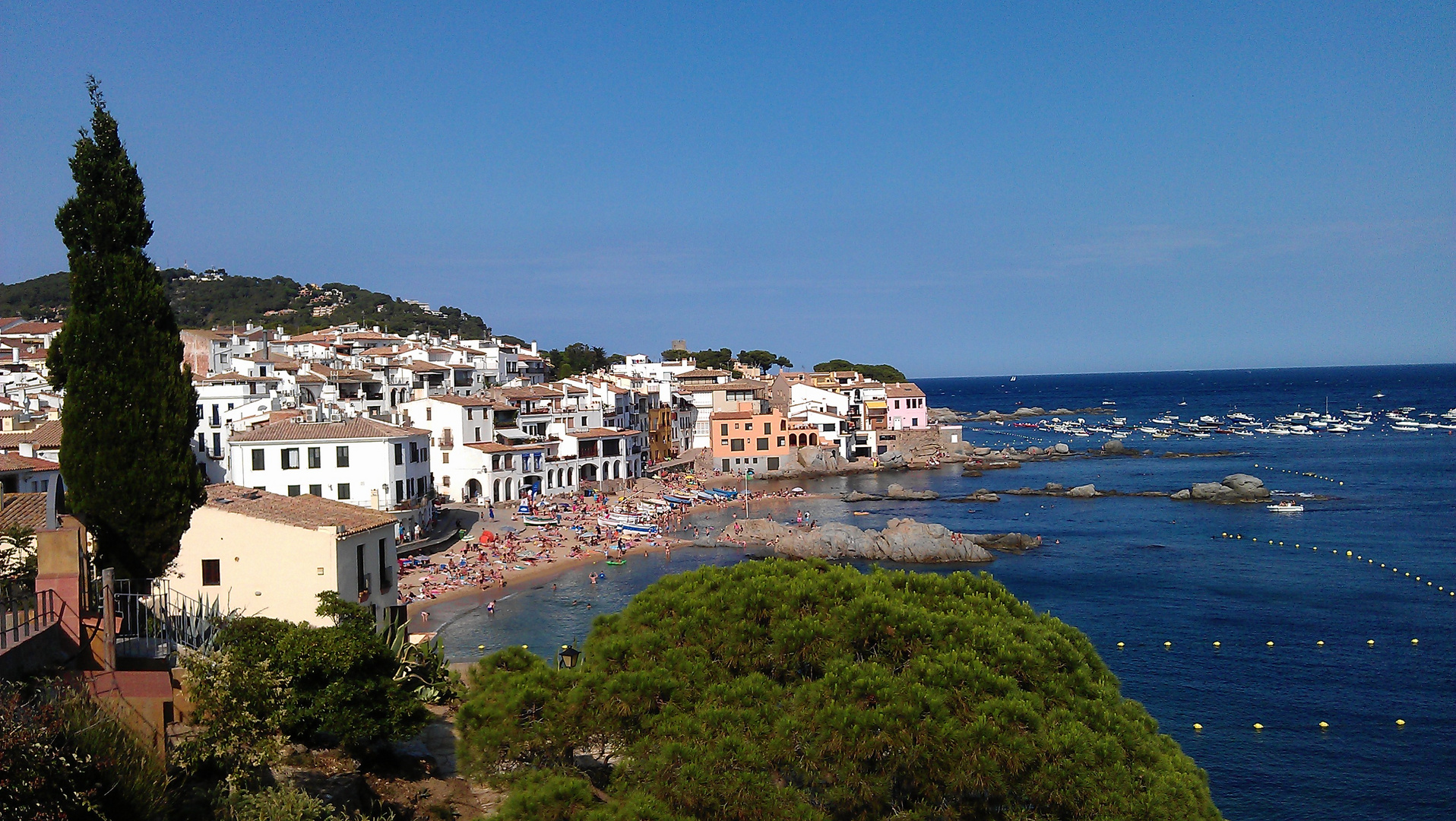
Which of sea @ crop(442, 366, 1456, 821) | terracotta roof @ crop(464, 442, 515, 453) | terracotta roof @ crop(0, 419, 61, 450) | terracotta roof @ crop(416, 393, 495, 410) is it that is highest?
terracotta roof @ crop(416, 393, 495, 410)

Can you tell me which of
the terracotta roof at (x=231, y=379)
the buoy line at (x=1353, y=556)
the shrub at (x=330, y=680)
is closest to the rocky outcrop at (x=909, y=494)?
the buoy line at (x=1353, y=556)

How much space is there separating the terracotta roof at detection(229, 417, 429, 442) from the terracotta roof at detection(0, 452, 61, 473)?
19.8 m

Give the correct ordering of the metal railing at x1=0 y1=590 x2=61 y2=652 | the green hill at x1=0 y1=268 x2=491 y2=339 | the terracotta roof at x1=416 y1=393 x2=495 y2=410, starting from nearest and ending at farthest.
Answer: the metal railing at x1=0 y1=590 x2=61 y2=652 < the terracotta roof at x1=416 y1=393 x2=495 y2=410 < the green hill at x1=0 y1=268 x2=491 y2=339

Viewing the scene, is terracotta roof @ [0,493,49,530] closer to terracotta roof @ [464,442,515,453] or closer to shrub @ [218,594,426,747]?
shrub @ [218,594,426,747]

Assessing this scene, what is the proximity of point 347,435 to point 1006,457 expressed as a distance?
71.1 m

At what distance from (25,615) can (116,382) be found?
210 inches

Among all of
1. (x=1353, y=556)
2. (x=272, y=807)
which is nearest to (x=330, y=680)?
(x=272, y=807)

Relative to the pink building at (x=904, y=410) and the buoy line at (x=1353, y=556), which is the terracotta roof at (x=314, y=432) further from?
the pink building at (x=904, y=410)

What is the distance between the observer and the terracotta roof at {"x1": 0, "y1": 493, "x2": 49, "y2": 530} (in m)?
14.2

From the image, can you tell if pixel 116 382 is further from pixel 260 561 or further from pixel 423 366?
pixel 423 366

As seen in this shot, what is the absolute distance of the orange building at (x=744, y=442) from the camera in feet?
293

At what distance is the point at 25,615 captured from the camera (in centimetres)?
1099

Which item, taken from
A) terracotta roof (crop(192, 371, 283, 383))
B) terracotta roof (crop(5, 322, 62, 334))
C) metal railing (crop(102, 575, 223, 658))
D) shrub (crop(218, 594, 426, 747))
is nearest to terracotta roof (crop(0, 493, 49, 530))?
metal railing (crop(102, 575, 223, 658))

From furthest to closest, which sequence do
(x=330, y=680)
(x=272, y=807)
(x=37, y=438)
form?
(x=37, y=438), (x=330, y=680), (x=272, y=807)
